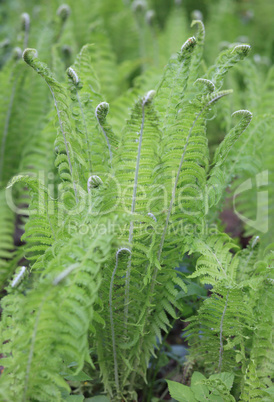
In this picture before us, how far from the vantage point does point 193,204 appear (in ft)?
4.75

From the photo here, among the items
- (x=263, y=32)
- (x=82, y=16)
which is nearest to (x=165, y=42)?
(x=82, y=16)

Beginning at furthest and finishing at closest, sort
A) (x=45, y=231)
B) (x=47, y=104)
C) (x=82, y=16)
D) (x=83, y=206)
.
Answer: (x=82, y=16) → (x=47, y=104) → (x=45, y=231) → (x=83, y=206)

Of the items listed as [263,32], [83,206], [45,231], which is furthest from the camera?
[263,32]

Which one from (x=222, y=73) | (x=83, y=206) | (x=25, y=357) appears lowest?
(x=25, y=357)

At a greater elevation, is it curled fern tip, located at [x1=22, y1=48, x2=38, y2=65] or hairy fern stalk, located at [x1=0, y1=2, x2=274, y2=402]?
curled fern tip, located at [x1=22, y1=48, x2=38, y2=65]

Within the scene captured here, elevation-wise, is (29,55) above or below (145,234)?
above

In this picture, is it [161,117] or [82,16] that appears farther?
[82,16]

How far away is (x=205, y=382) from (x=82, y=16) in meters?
3.18

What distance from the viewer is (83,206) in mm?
1251

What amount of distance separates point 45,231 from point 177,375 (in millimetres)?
833

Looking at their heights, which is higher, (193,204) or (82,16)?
(82,16)

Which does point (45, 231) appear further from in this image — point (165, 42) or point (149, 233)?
point (165, 42)

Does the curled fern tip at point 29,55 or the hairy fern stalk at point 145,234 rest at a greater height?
the curled fern tip at point 29,55

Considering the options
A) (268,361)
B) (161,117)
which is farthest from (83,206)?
(268,361)
